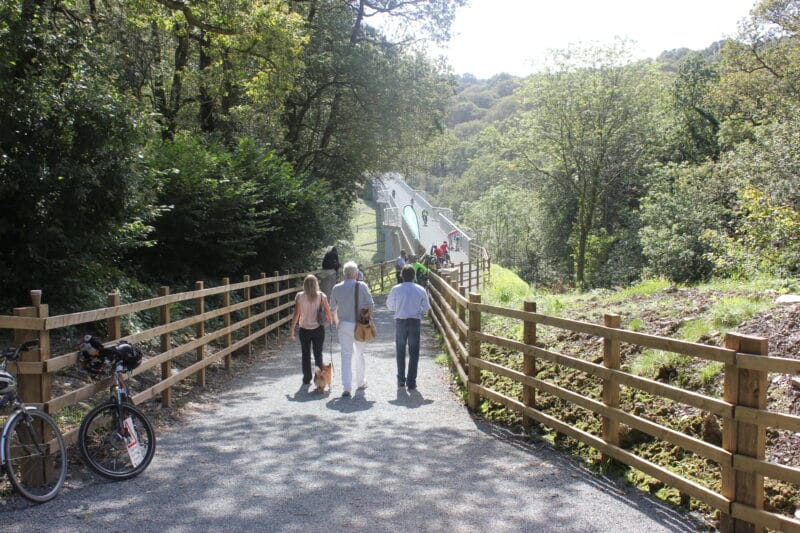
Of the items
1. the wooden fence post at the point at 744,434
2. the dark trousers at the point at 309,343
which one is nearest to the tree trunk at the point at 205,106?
the dark trousers at the point at 309,343

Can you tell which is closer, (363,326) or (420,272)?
(363,326)

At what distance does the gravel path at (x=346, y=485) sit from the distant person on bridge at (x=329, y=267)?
35.5 feet

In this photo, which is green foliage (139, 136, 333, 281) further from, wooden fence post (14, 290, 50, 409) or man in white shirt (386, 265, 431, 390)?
wooden fence post (14, 290, 50, 409)

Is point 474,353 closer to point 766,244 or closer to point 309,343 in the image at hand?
point 309,343

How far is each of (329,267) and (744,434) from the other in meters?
15.4

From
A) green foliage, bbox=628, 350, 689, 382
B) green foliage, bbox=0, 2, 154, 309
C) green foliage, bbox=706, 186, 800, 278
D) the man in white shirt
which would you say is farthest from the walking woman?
→ green foliage, bbox=706, 186, 800, 278

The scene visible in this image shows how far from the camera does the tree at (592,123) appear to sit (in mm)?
38062

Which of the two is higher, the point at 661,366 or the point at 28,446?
the point at 661,366

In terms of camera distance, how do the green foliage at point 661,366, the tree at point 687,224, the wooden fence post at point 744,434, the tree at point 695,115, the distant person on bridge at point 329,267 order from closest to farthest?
the wooden fence post at point 744,434
the green foliage at point 661,366
the distant person on bridge at point 329,267
the tree at point 687,224
the tree at point 695,115

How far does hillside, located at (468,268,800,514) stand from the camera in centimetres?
495

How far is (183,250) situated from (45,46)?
5678 mm

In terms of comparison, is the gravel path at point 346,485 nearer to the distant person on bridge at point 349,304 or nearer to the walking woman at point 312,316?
the distant person on bridge at point 349,304

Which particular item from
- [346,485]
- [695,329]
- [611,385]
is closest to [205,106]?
[695,329]

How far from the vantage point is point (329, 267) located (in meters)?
18.9
